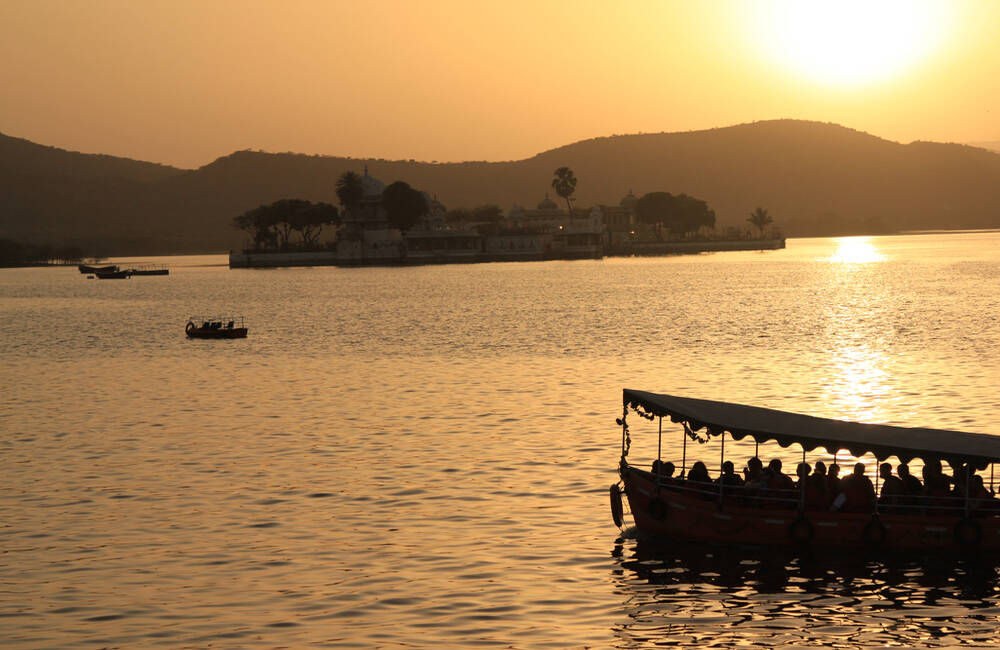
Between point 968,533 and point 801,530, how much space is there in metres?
3.12

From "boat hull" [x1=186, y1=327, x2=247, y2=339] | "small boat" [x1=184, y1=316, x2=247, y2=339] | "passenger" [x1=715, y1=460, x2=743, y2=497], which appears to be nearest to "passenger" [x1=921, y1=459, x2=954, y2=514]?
"passenger" [x1=715, y1=460, x2=743, y2=497]

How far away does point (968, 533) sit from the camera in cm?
2352

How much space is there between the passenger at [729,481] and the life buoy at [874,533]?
102 inches

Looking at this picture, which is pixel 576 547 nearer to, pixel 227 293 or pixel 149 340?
pixel 149 340

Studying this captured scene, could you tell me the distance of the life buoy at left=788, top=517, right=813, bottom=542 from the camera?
24062 millimetres

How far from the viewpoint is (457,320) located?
9725 centimetres

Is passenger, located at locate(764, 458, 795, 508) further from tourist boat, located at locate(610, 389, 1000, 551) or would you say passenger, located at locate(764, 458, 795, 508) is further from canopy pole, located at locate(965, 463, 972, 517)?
canopy pole, located at locate(965, 463, 972, 517)

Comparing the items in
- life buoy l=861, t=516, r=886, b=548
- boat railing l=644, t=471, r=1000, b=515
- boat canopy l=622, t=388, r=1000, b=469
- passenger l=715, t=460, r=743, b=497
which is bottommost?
life buoy l=861, t=516, r=886, b=548

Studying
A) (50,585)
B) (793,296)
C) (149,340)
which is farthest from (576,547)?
(793,296)

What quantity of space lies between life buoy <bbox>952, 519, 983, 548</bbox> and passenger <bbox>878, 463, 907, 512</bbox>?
3.66ft

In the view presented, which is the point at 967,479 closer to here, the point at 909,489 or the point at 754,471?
the point at 909,489

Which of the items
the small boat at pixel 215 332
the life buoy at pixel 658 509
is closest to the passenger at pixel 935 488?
the life buoy at pixel 658 509

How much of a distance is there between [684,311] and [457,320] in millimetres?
19487

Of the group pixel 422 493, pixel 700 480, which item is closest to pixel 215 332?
pixel 422 493
